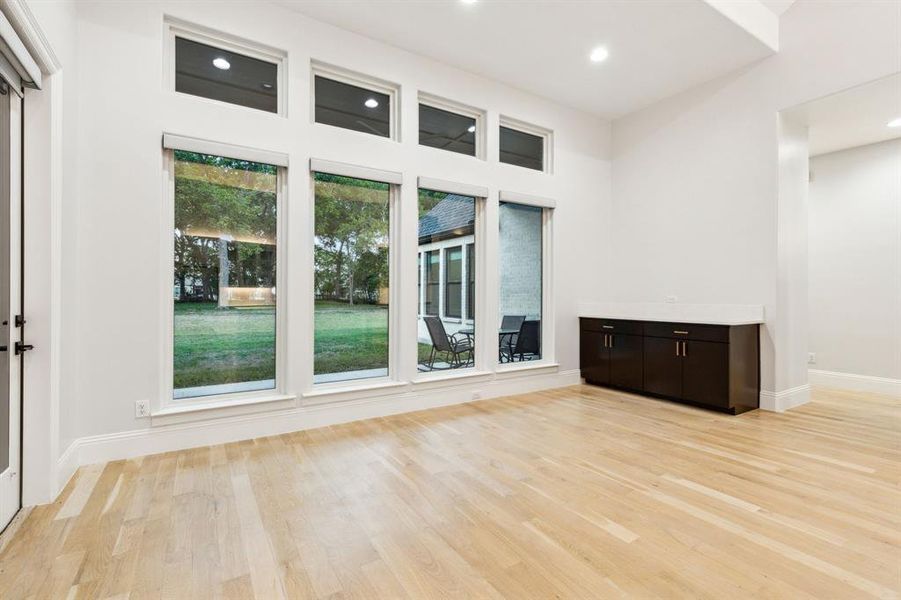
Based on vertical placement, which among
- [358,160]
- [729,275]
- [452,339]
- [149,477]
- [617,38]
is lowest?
[149,477]

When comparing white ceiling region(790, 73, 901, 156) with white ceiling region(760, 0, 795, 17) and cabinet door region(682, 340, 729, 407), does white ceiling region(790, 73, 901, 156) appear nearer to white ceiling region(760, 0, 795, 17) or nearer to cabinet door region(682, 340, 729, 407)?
white ceiling region(760, 0, 795, 17)

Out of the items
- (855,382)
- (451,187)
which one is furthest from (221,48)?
(855,382)

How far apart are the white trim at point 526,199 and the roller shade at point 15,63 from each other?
381 cm

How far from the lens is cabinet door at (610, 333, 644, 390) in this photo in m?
4.93

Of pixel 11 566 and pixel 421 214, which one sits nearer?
pixel 11 566

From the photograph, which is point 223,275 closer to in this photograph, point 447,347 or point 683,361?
point 447,347

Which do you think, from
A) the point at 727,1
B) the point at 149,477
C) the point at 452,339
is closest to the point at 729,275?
the point at 727,1

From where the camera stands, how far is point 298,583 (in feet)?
5.57

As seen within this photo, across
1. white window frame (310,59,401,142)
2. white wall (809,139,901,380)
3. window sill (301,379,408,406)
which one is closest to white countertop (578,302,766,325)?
white wall (809,139,901,380)

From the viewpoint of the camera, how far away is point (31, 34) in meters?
2.12

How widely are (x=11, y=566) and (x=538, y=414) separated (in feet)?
11.7

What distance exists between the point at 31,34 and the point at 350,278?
98.9 inches

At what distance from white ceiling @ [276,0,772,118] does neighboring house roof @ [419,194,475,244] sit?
140 centimetres

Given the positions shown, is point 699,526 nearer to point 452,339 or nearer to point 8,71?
point 452,339
